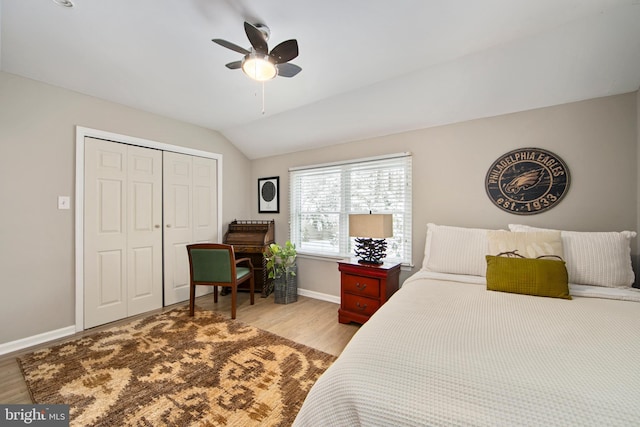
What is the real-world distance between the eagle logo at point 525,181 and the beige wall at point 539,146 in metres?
0.21

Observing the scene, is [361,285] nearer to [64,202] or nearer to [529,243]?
[529,243]

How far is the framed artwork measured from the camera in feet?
13.5

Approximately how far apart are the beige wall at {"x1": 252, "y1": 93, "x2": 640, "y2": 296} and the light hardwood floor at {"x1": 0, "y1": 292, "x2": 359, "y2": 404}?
1089mm

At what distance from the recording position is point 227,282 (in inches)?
116

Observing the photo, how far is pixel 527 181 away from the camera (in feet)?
7.69

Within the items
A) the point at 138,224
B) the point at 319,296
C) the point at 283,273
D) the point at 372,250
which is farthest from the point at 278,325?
the point at 138,224

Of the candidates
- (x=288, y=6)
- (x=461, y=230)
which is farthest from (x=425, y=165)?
(x=288, y=6)

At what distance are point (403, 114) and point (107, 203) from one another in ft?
11.3

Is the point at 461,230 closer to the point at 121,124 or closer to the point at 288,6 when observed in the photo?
the point at 288,6

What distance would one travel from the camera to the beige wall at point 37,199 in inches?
89.5

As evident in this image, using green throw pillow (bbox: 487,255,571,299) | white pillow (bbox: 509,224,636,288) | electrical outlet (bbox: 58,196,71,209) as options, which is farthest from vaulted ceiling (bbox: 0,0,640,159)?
green throw pillow (bbox: 487,255,571,299)

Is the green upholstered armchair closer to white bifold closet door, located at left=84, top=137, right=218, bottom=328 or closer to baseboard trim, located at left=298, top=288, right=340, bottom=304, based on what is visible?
white bifold closet door, located at left=84, top=137, right=218, bottom=328

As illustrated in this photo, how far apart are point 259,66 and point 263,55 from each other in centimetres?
7

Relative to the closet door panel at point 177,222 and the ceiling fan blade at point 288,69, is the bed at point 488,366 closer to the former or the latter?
the ceiling fan blade at point 288,69
